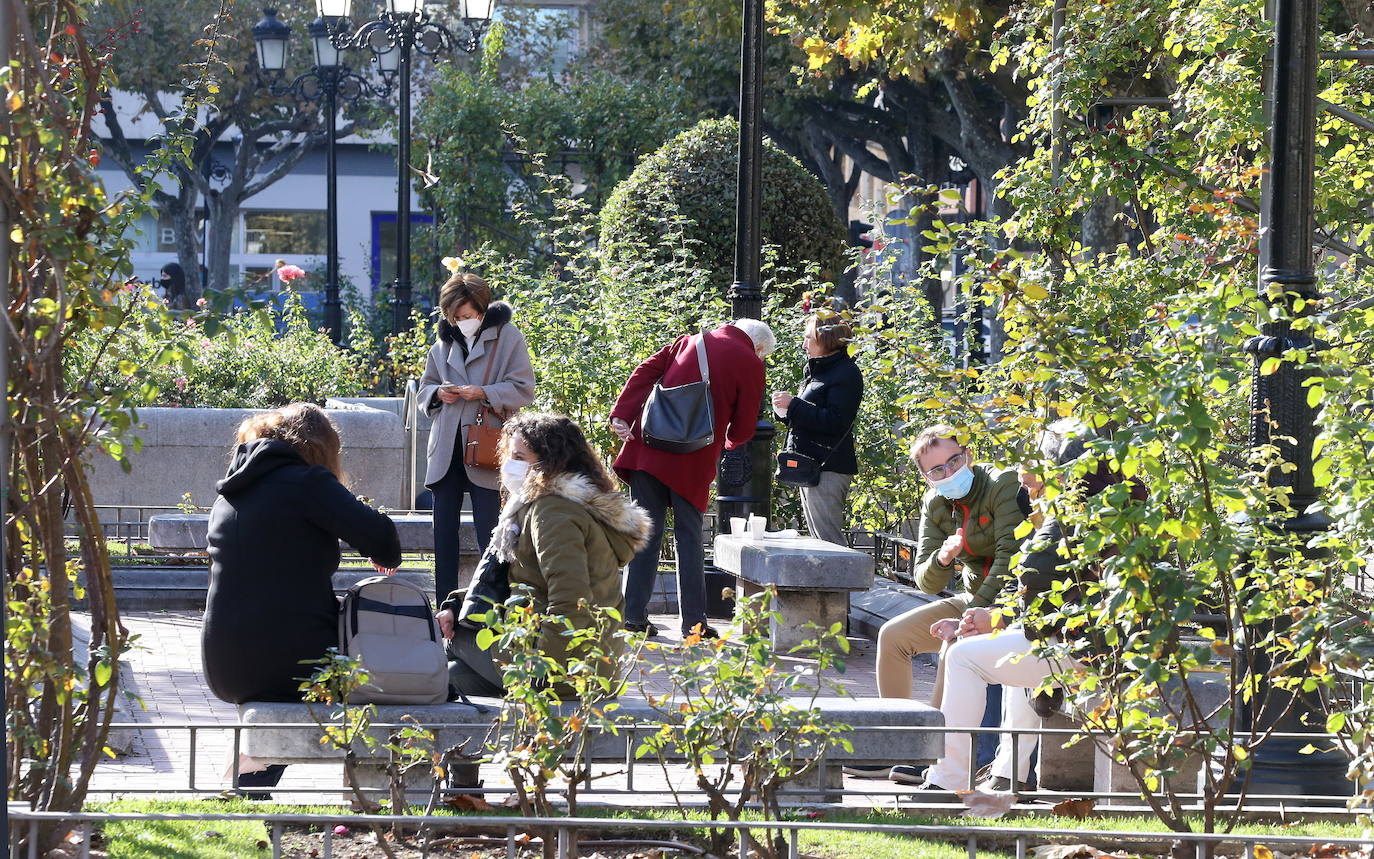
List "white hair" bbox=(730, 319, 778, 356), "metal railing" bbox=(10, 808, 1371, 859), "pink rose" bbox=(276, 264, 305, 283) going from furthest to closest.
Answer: "pink rose" bbox=(276, 264, 305, 283), "white hair" bbox=(730, 319, 778, 356), "metal railing" bbox=(10, 808, 1371, 859)

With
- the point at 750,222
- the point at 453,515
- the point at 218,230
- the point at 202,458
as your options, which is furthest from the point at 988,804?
the point at 218,230

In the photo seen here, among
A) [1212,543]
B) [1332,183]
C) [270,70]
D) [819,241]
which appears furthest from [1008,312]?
[270,70]

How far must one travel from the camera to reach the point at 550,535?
17.9 feet

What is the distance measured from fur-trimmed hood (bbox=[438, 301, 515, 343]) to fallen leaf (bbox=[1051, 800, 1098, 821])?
4119 millimetres

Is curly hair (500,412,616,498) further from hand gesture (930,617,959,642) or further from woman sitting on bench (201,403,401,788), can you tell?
hand gesture (930,617,959,642)

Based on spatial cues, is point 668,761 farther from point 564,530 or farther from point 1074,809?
point 1074,809

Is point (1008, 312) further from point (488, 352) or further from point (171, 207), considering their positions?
point (171, 207)

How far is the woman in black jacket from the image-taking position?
935 centimetres

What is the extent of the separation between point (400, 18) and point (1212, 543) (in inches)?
538

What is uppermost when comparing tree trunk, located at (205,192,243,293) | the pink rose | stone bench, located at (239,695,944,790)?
tree trunk, located at (205,192,243,293)

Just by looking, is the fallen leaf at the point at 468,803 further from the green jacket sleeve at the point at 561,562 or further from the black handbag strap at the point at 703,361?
the black handbag strap at the point at 703,361

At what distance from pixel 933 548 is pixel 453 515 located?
2737 mm

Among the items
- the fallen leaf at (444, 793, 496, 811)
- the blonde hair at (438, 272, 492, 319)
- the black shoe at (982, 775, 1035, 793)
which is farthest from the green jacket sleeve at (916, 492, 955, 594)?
the blonde hair at (438, 272, 492, 319)

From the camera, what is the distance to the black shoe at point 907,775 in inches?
237
